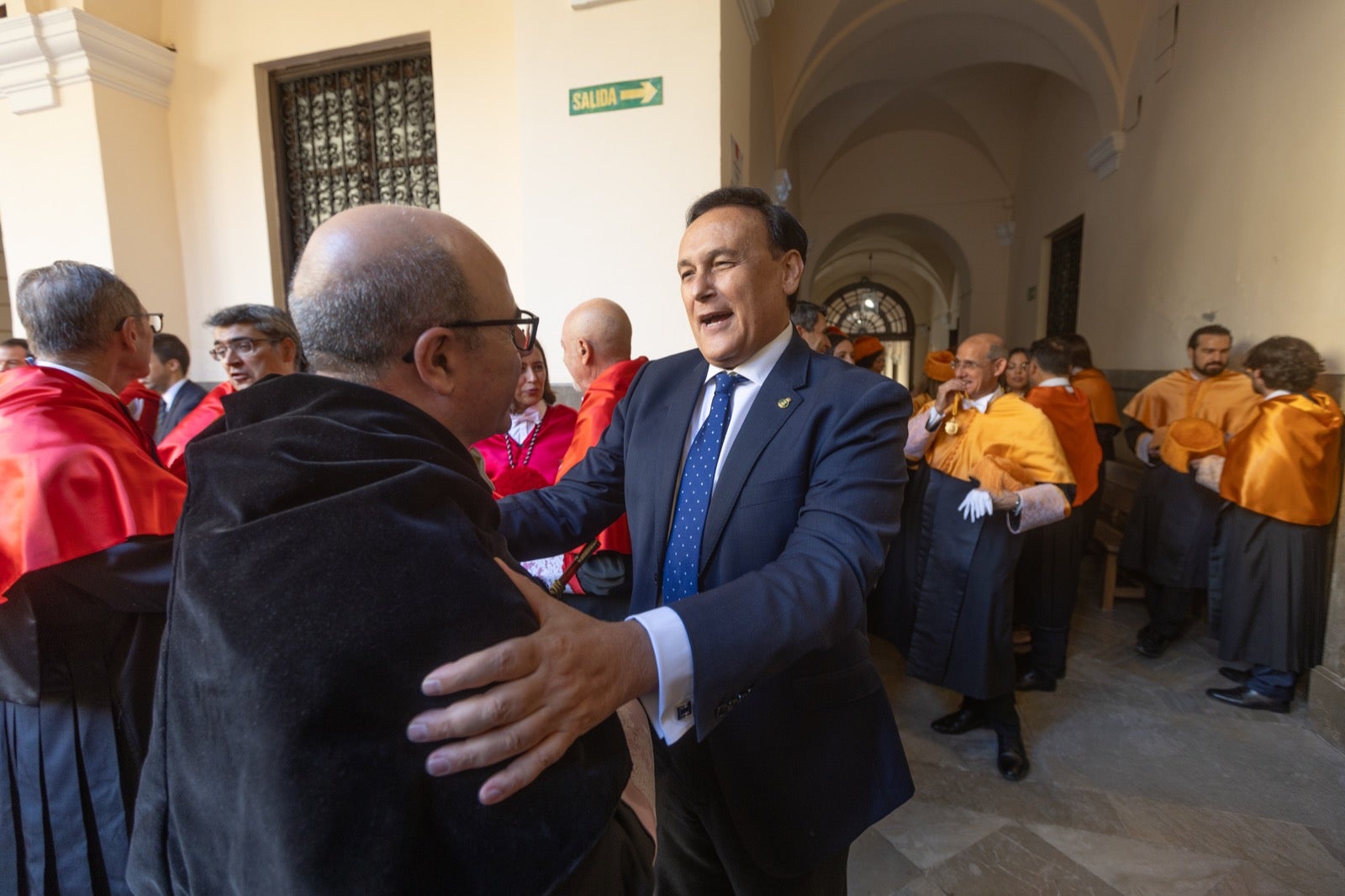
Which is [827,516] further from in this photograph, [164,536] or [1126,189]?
[1126,189]

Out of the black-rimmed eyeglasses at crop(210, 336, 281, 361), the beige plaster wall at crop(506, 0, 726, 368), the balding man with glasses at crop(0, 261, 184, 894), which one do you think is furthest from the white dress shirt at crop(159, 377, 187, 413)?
the balding man with glasses at crop(0, 261, 184, 894)

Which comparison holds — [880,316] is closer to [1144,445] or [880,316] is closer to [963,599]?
[1144,445]

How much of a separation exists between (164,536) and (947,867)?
2.72m

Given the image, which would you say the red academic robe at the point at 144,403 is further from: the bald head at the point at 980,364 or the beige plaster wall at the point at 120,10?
the bald head at the point at 980,364

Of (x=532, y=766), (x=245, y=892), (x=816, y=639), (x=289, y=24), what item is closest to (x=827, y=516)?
(x=816, y=639)

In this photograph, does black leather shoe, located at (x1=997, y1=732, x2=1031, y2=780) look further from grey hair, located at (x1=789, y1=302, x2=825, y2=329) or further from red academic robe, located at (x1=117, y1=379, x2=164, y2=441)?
red academic robe, located at (x1=117, y1=379, x2=164, y2=441)

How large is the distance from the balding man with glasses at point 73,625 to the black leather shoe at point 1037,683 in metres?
3.90

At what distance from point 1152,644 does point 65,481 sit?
5231mm

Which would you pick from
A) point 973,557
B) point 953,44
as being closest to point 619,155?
point 973,557

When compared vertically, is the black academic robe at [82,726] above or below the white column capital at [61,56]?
below

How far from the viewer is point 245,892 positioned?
678 mm

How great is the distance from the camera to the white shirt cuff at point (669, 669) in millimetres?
875

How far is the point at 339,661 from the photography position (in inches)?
24.4

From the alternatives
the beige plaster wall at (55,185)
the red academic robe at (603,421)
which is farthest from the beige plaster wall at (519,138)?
the red academic robe at (603,421)
